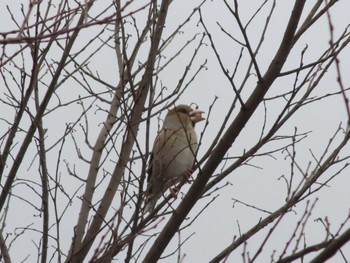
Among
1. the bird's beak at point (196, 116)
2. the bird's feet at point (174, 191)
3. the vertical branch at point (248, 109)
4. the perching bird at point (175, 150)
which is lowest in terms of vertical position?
the vertical branch at point (248, 109)

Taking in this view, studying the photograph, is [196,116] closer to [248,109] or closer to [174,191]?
[174,191]

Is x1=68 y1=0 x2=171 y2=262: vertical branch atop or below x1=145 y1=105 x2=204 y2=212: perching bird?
below

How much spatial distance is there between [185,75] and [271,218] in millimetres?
1503

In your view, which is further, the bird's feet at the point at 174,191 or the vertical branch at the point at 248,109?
the bird's feet at the point at 174,191

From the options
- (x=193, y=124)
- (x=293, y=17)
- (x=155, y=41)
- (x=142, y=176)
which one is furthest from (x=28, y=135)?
(x=193, y=124)

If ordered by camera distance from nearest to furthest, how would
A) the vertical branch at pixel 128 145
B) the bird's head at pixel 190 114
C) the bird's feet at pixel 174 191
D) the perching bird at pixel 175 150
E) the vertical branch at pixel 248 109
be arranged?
1. the vertical branch at pixel 248 109
2. the vertical branch at pixel 128 145
3. the bird's feet at pixel 174 191
4. the perching bird at pixel 175 150
5. the bird's head at pixel 190 114

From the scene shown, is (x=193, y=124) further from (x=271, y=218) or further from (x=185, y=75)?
(x=271, y=218)

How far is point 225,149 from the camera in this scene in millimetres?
3260

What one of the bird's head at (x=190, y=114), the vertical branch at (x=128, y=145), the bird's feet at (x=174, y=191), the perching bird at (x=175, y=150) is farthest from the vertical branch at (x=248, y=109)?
the bird's head at (x=190, y=114)

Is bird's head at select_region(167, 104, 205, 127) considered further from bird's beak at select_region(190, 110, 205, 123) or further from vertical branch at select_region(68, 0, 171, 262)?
vertical branch at select_region(68, 0, 171, 262)

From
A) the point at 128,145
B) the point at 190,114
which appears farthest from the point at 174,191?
the point at 190,114

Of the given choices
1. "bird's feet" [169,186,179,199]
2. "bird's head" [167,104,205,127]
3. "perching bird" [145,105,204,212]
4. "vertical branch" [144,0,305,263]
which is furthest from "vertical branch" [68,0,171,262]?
"bird's head" [167,104,205,127]

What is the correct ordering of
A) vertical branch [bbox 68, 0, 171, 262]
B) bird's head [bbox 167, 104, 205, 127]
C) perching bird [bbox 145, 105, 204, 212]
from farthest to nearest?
bird's head [bbox 167, 104, 205, 127] < perching bird [bbox 145, 105, 204, 212] < vertical branch [bbox 68, 0, 171, 262]

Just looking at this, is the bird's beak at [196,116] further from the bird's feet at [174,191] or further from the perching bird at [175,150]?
the bird's feet at [174,191]
